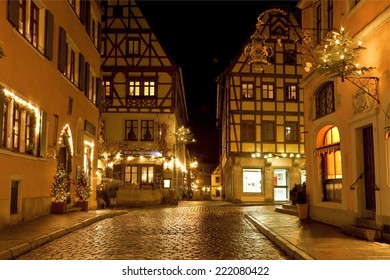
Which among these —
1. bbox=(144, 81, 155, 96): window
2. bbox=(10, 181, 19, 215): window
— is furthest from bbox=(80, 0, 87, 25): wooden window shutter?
bbox=(144, 81, 155, 96): window

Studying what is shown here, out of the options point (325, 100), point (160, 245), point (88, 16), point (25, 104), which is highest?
point (88, 16)

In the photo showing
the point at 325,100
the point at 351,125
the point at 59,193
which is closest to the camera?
the point at 351,125

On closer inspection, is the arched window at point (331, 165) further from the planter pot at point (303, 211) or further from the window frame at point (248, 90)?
the window frame at point (248, 90)

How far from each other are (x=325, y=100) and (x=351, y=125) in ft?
9.33

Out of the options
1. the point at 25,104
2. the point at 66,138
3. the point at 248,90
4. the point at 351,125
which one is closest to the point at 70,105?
the point at 66,138

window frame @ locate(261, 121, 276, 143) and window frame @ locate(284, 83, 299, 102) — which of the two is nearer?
window frame @ locate(261, 121, 276, 143)

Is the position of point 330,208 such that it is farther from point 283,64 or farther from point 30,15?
point 283,64

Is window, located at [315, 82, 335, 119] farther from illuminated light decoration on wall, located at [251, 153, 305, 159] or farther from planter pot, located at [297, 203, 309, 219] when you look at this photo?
illuminated light decoration on wall, located at [251, 153, 305, 159]

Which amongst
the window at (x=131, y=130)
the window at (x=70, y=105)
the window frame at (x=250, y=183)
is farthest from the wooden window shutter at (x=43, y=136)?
the window frame at (x=250, y=183)

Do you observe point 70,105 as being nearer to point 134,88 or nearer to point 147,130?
point 147,130

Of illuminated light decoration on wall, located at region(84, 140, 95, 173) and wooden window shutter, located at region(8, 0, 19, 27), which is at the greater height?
wooden window shutter, located at region(8, 0, 19, 27)

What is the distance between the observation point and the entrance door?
11.9 m

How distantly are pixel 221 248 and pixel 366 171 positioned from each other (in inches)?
178

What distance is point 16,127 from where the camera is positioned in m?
13.7
